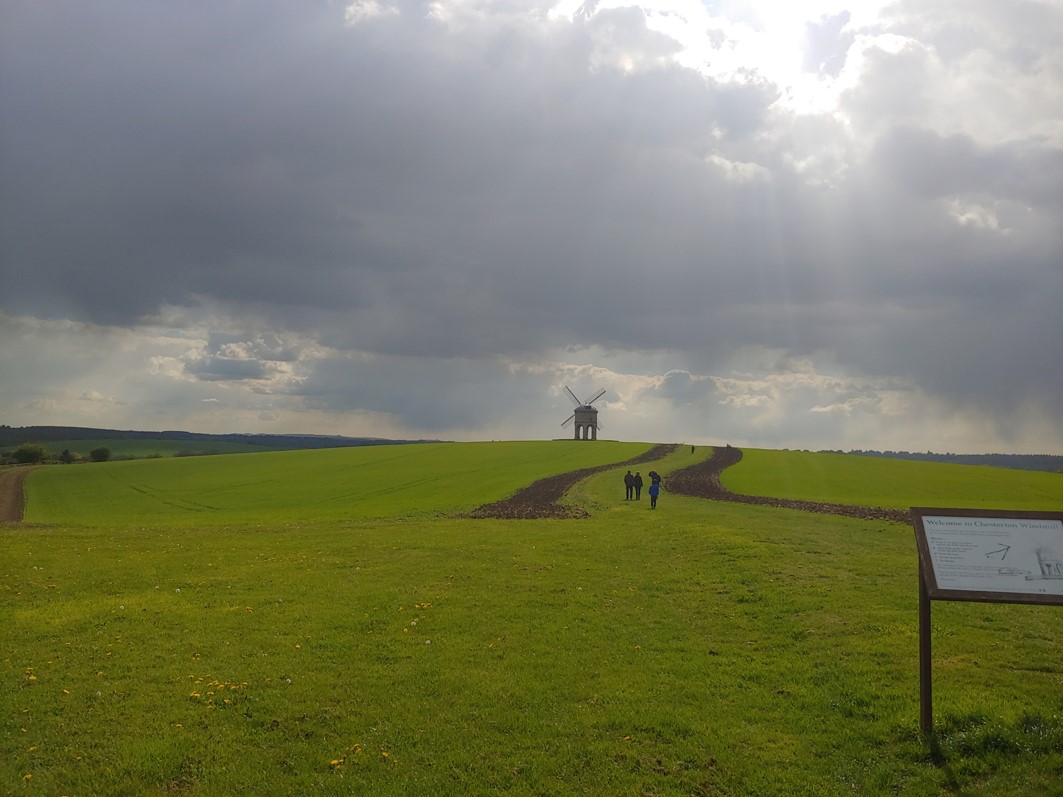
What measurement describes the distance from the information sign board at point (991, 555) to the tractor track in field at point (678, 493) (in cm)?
2740

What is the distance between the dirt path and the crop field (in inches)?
1032

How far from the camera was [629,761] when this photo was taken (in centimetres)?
937

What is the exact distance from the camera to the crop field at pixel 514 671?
914cm

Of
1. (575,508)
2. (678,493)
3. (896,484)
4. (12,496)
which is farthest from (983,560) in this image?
(12,496)

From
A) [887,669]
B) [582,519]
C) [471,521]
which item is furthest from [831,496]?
[887,669]

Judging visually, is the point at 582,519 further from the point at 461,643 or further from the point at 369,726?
the point at 369,726

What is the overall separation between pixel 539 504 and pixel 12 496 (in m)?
51.1

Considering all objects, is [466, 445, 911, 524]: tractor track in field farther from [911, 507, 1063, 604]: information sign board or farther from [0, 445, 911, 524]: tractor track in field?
[911, 507, 1063, 604]: information sign board

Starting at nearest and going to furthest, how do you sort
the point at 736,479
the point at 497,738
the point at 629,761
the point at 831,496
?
the point at 629,761 < the point at 497,738 < the point at 831,496 < the point at 736,479

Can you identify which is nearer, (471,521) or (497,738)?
(497,738)

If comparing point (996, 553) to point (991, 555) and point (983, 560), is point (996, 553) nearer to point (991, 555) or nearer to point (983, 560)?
point (991, 555)

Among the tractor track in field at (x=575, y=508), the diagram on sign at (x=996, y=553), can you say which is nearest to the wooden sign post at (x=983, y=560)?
the diagram on sign at (x=996, y=553)

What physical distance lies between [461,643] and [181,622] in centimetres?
697

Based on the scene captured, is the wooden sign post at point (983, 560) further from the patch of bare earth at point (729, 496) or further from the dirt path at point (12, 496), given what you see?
the dirt path at point (12, 496)
